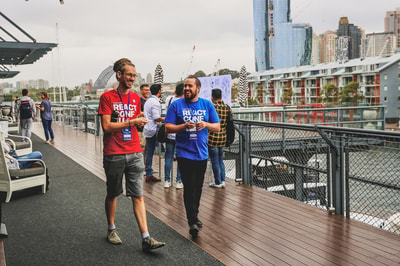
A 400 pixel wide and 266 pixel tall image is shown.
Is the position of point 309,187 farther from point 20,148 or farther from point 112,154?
point 20,148

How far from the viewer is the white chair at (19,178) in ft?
18.9

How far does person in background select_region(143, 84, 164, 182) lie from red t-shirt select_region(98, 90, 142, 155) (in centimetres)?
281

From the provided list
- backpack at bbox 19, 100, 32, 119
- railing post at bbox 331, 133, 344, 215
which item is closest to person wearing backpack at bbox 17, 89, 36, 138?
backpack at bbox 19, 100, 32, 119

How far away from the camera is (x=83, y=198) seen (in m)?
6.21

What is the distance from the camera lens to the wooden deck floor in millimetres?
3719

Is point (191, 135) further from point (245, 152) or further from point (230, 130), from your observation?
point (245, 152)

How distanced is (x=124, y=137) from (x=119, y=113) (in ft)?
0.73

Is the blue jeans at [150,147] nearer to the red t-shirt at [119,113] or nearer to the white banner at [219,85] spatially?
the white banner at [219,85]

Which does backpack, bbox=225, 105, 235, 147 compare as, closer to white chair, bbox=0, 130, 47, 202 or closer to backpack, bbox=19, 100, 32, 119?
white chair, bbox=0, 130, 47, 202

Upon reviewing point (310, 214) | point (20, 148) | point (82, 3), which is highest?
point (82, 3)

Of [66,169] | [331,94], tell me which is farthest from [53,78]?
[331,94]

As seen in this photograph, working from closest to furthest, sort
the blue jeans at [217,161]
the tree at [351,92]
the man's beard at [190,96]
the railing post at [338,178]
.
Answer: the man's beard at [190,96] → the railing post at [338,178] → the blue jeans at [217,161] → the tree at [351,92]

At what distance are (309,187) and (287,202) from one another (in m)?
0.37

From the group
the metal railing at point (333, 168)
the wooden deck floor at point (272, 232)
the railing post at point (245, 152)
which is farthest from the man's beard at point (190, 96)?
the railing post at point (245, 152)
